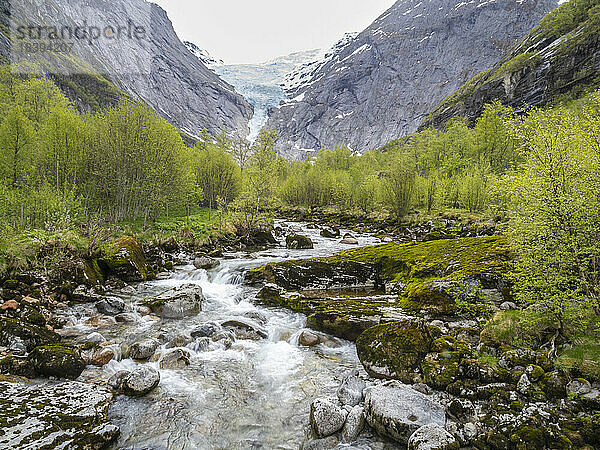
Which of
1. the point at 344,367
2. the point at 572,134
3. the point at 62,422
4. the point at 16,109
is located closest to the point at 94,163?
the point at 16,109

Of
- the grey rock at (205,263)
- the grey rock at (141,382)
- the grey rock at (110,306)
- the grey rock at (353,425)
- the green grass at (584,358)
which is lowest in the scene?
the grey rock at (353,425)

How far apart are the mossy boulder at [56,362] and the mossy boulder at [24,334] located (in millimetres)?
1103

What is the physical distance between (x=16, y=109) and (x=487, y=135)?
2100 inches

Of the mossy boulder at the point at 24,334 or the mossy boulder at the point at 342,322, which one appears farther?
the mossy boulder at the point at 342,322

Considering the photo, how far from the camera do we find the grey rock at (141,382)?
7.96 metres

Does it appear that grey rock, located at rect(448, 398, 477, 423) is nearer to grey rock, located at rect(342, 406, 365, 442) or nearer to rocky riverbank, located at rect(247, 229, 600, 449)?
rocky riverbank, located at rect(247, 229, 600, 449)

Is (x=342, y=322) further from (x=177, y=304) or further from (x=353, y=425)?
(x=177, y=304)

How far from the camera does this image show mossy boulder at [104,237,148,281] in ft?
58.3

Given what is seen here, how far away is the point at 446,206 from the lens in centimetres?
3972

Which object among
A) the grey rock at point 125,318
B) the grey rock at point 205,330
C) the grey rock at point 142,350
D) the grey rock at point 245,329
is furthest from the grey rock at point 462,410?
the grey rock at point 125,318

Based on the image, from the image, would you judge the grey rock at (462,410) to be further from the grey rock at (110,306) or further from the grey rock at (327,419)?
the grey rock at (110,306)

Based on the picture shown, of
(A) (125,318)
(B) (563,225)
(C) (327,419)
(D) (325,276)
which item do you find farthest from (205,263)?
(B) (563,225)

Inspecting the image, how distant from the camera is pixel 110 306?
1363cm

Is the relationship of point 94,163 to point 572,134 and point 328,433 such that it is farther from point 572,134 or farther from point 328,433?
point 572,134
